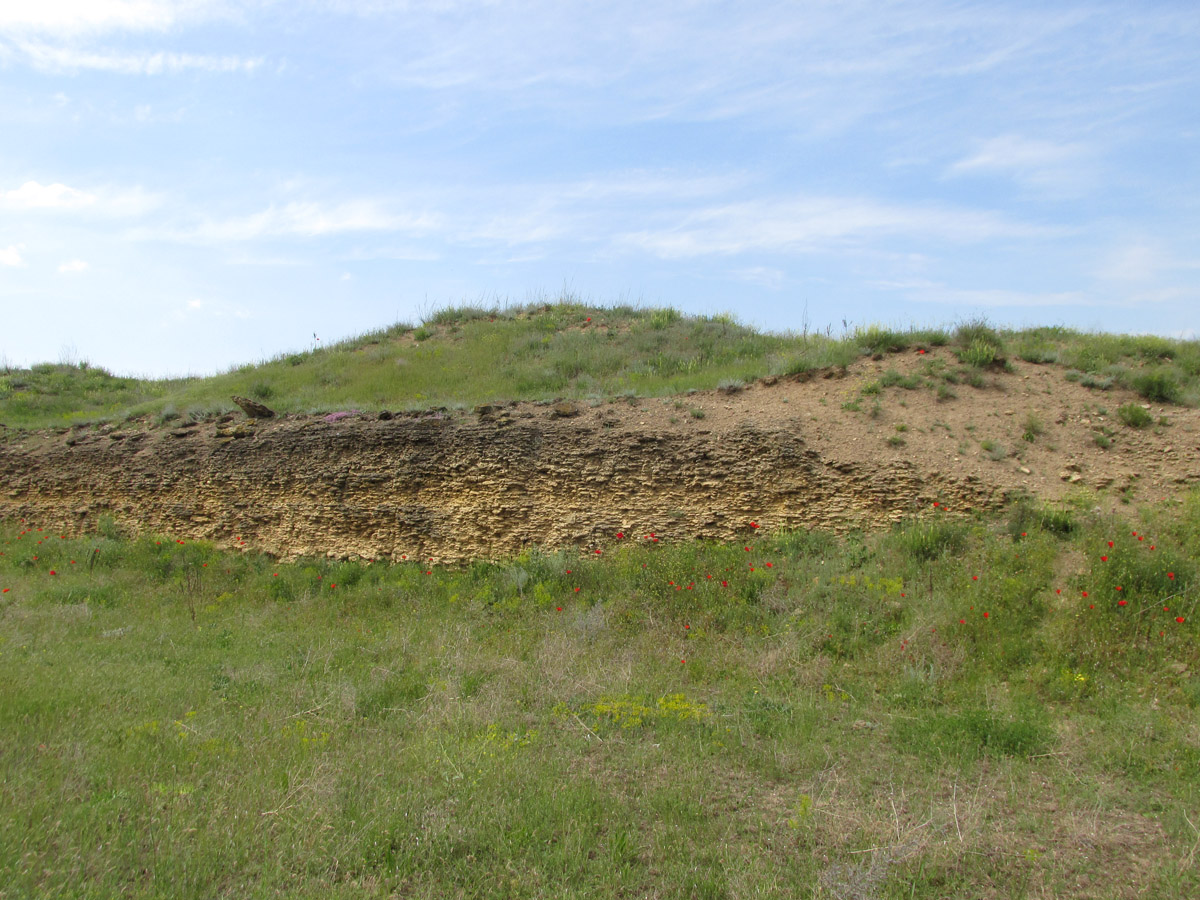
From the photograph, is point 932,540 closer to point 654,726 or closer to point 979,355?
point 979,355

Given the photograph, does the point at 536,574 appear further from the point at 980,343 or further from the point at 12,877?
the point at 980,343

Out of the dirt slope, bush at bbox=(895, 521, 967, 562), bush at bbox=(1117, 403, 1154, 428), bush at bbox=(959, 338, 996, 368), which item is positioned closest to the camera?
bush at bbox=(895, 521, 967, 562)

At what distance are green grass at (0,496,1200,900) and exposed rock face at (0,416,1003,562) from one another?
0.47m

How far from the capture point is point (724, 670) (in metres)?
7.04

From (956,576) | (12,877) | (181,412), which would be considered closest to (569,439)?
(956,576)

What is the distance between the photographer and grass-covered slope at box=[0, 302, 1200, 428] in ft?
35.0

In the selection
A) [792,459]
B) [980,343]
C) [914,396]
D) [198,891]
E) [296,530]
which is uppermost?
[980,343]

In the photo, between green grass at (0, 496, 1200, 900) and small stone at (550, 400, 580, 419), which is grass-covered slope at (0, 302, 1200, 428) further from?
green grass at (0, 496, 1200, 900)

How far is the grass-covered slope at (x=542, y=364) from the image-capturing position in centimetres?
1067

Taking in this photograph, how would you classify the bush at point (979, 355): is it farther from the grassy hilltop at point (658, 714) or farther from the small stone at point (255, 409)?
the small stone at point (255, 409)

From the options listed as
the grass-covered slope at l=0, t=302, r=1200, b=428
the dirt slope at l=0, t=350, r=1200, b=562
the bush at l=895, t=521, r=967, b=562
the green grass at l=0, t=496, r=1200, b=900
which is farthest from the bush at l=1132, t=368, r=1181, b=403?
the bush at l=895, t=521, r=967, b=562

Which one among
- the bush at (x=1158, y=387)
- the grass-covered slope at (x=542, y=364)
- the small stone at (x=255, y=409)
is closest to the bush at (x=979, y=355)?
the grass-covered slope at (x=542, y=364)

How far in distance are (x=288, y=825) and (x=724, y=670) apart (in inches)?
160

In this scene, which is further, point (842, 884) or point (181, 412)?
point (181, 412)
